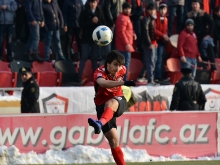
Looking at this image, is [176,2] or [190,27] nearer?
[190,27]

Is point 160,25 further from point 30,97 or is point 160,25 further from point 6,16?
point 30,97

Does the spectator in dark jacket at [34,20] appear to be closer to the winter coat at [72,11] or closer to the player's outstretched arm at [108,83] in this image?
the winter coat at [72,11]

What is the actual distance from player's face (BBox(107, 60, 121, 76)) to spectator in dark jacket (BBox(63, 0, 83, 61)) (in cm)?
804

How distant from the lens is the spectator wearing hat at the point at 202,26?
59.9 feet

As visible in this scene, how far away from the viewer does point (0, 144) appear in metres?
12.6

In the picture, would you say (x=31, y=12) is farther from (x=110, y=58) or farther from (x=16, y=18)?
(x=110, y=58)

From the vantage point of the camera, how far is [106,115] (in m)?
9.48

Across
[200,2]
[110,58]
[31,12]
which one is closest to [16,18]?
[31,12]

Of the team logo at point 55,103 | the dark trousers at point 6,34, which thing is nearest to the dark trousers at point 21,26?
the dark trousers at point 6,34

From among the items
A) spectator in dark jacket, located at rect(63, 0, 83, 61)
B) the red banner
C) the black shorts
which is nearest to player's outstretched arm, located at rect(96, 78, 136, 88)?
the black shorts

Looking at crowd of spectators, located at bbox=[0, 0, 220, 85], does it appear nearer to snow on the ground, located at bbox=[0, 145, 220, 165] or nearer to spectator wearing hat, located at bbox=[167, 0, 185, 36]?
spectator wearing hat, located at bbox=[167, 0, 185, 36]

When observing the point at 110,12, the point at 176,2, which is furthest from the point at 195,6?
the point at 110,12

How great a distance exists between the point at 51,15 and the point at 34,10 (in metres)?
0.60

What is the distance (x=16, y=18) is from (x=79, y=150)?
5.99 meters
